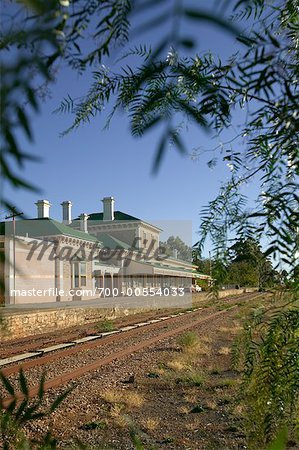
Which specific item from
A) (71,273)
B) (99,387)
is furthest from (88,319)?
(99,387)

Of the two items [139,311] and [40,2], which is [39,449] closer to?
[40,2]

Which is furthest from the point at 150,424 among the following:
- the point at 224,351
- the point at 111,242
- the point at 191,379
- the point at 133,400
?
the point at 111,242

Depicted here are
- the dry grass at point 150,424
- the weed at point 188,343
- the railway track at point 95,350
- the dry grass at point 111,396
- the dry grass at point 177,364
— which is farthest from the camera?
the weed at point 188,343

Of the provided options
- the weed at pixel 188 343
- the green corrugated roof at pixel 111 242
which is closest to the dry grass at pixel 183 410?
the weed at pixel 188 343

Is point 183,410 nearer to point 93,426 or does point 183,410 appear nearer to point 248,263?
point 93,426

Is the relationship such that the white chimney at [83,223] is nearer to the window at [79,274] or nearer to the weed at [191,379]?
the window at [79,274]

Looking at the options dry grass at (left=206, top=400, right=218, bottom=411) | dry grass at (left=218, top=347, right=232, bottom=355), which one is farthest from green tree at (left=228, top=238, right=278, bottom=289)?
dry grass at (left=218, top=347, right=232, bottom=355)

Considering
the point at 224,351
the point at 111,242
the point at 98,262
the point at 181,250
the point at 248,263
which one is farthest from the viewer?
the point at 111,242

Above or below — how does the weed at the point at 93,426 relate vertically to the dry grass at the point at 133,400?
above

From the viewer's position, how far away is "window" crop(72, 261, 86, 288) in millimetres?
31603

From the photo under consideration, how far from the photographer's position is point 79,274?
32219 mm

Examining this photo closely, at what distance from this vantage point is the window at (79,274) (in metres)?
31.6

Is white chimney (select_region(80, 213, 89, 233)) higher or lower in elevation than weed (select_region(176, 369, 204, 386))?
higher

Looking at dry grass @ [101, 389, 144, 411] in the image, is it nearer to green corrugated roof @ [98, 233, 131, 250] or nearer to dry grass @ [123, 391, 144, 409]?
dry grass @ [123, 391, 144, 409]
